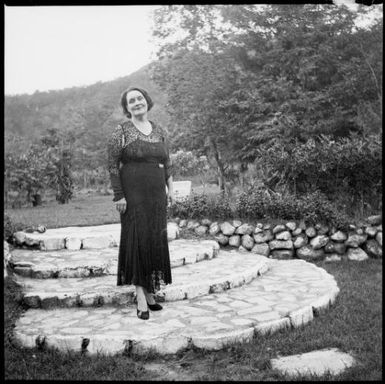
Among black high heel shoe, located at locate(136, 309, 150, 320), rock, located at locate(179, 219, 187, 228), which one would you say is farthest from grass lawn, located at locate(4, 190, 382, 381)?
rock, located at locate(179, 219, 187, 228)

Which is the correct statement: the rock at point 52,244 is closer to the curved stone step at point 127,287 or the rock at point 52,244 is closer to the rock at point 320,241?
the curved stone step at point 127,287

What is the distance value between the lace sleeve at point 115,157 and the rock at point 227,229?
12.5 ft

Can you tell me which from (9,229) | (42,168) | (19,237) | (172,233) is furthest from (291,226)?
(42,168)

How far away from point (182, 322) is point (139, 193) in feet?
4.17

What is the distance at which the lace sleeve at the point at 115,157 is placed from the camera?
12.9ft

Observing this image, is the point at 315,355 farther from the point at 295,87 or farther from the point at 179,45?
the point at 179,45

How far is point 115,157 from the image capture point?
3.94m

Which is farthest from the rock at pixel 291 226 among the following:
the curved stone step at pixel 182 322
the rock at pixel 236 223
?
the curved stone step at pixel 182 322

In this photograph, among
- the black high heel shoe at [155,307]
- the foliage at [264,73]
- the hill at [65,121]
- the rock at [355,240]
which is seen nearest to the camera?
the black high heel shoe at [155,307]

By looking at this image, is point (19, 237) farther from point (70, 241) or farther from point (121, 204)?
point (121, 204)

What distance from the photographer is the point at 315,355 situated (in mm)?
3348

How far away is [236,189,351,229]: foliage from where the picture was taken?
7035 mm

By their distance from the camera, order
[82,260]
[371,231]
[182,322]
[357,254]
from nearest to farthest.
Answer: [182,322], [82,260], [357,254], [371,231]

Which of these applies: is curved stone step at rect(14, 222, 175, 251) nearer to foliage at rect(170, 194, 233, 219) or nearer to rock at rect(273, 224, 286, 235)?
foliage at rect(170, 194, 233, 219)
